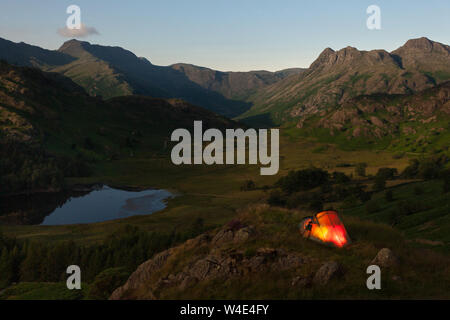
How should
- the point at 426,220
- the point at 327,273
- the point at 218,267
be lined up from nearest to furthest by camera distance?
the point at 327,273 < the point at 218,267 < the point at 426,220

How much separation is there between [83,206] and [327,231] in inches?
4554

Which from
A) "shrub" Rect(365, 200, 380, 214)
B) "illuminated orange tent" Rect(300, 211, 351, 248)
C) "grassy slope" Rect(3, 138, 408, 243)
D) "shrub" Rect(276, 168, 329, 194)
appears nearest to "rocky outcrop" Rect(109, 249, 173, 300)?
"illuminated orange tent" Rect(300, 211, 351, 248)

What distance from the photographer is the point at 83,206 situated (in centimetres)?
12375

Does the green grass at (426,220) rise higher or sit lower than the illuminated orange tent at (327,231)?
lower

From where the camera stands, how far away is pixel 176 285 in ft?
72.6

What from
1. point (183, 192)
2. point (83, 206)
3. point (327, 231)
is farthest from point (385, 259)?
point (183, 192)

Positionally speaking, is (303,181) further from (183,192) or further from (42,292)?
(42,292)

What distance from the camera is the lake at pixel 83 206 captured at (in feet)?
357

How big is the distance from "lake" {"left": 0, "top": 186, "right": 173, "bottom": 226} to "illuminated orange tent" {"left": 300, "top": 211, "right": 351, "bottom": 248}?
91.1 m

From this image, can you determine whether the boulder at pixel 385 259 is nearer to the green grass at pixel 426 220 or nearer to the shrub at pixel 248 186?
the green grass at pixel 426 220

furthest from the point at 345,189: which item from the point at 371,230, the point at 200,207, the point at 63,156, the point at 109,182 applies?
the point at 63,156

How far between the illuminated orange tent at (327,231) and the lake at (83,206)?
3587 inches

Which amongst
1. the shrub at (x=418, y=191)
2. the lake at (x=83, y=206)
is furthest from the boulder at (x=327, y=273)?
the lake at (x=83, y=206)

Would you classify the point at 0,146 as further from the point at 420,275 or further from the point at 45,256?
the point at 420,275
